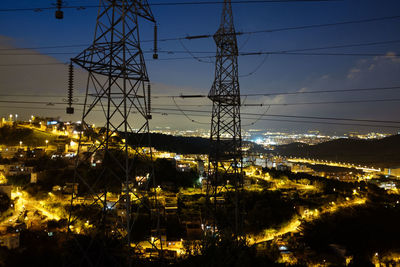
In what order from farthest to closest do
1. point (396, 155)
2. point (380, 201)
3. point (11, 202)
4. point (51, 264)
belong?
1. point (396, 155)
2. point (380, 201)
3. point (11, 202)
4. point (51, 264)

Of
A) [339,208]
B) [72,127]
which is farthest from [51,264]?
[72,127]

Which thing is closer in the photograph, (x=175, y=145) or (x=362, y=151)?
(x=362, y=151)

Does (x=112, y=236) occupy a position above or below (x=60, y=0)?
below

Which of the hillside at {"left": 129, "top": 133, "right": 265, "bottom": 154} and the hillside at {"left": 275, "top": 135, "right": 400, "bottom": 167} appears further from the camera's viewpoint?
the hillside at {"left": 129, "top": 133, "right": 265, "bottom": 154}

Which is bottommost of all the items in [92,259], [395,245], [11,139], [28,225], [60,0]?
[395,245]

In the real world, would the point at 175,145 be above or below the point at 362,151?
above

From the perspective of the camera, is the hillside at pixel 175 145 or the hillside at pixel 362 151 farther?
the hillside at pixel 175 145

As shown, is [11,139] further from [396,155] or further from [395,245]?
[396,155]

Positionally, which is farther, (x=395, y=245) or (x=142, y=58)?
(x=395, y=245)
